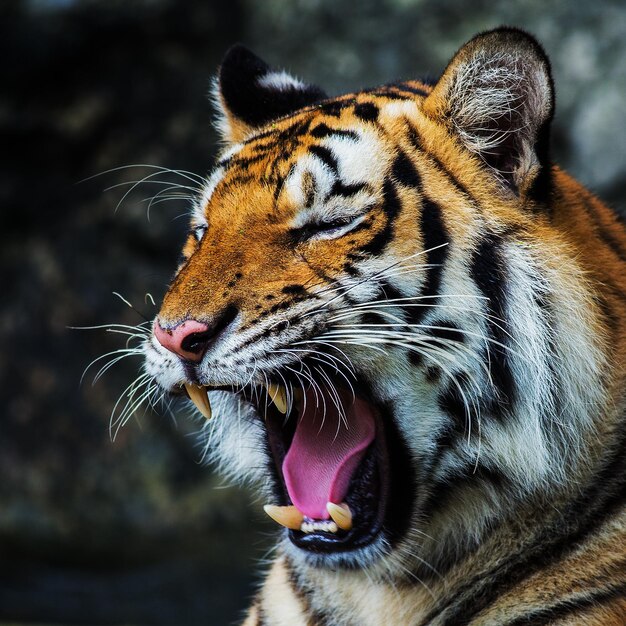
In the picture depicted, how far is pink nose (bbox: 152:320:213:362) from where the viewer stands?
161 centimetres

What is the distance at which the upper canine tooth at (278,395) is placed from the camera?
1705mm

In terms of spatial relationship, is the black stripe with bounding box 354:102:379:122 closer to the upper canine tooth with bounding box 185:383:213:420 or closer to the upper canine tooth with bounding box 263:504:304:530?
the upper canine tooth with bounding box 185:383:213:420

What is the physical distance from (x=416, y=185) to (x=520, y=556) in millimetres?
665

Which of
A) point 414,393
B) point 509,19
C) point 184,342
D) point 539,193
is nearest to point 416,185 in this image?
point 539,193

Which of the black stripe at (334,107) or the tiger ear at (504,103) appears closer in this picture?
the tiger ear at (504,103)

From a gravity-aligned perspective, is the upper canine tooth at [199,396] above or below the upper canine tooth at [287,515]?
above

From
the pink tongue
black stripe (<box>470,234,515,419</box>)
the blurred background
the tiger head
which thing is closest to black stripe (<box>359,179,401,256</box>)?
the tiger head

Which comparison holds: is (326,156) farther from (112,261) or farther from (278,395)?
(112,261)

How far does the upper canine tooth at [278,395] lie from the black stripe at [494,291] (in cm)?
36

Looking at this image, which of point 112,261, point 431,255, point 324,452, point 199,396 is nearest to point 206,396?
point 199,396

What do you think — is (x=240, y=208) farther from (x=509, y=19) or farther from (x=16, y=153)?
(x=16, y=153)

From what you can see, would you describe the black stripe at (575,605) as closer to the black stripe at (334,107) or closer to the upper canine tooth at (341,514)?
the upper canine tooth at (341,514)

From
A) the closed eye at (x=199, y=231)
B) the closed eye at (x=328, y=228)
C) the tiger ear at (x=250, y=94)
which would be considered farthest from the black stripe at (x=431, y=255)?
the tiger ear at (x=250, y=94)

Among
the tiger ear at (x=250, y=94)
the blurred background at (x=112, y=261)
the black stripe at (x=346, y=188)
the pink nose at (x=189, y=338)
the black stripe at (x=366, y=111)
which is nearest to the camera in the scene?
the pink nose at (x=189, y=338)
